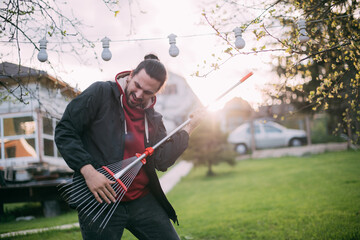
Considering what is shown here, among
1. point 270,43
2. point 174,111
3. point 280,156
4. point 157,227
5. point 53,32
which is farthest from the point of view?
point 174,111

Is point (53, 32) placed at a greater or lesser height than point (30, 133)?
greater

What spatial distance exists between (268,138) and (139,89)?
17.7m

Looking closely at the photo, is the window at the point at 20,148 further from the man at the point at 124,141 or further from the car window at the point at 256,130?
the car window at the point at 256,130

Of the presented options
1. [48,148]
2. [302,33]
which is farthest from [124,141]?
[48,148]

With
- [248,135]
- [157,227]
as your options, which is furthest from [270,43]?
[248,135]

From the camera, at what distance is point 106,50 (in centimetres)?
383

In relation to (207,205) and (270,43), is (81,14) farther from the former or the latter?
(207,205)

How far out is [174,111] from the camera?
26641 millimetres

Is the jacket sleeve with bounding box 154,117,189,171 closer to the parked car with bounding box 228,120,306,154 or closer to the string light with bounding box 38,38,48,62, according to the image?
the string light with bounding box 38,38,48,62

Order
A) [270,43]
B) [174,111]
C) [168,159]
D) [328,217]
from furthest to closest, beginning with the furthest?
[174,111]
[328,217]
[270,43]
[168,159]

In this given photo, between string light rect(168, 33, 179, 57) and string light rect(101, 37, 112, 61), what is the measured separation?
2.52 ft

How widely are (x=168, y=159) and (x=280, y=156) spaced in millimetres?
15373

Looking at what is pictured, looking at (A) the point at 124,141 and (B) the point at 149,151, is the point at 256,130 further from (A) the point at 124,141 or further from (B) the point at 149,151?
(A) the point at 124,141

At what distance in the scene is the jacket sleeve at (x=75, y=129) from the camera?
196 cm
